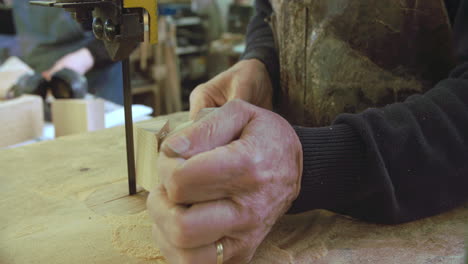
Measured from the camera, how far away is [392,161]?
75cm

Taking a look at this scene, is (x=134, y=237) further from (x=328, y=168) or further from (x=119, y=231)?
(x=328, y=168)

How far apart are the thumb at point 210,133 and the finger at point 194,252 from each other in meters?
0.12

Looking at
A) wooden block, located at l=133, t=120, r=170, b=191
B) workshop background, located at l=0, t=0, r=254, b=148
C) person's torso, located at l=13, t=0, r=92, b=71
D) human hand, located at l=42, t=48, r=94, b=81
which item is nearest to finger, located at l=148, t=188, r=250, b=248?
wooden block, located at l=133, t=120, r=170, b=191

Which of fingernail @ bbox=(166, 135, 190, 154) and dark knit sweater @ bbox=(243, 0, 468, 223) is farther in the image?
dark knit sweater @ bbox=(243, 0, 468, 223)

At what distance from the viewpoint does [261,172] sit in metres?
0.63

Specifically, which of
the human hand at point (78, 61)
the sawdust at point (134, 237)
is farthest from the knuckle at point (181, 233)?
the human hand at point (78, 61)

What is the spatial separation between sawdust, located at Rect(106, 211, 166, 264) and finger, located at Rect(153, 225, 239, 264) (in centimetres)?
6

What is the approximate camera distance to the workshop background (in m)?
1.63

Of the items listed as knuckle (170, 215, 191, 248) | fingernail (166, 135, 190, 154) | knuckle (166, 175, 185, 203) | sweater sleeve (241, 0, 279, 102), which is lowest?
knuckle (170, 215, 191, 248)

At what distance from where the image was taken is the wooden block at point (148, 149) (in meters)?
0.83

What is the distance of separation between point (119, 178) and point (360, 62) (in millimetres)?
596

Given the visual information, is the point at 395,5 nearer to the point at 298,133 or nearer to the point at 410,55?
the point at 410,55

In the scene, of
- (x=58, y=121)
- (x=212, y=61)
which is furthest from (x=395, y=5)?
(x=212, y=61)

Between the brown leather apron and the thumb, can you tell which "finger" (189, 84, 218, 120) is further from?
the thumb
